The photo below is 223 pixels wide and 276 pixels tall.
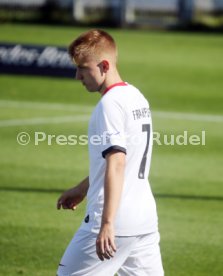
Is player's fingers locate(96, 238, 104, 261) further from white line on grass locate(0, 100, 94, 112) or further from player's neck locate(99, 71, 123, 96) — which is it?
white line on grass locate(0, 100, 94, 112)

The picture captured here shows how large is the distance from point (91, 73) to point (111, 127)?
0.46 meters

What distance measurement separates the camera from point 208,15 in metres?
45.9

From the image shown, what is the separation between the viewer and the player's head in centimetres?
723

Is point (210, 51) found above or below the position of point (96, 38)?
below

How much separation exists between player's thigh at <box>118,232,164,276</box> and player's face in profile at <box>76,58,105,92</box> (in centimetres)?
113

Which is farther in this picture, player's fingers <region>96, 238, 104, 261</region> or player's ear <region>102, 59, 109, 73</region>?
player's ear <region>102, 59, 109, 73</region>

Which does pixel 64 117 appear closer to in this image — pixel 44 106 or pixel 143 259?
pixel 44 106

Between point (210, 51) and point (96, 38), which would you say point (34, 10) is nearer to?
point (210, 51)

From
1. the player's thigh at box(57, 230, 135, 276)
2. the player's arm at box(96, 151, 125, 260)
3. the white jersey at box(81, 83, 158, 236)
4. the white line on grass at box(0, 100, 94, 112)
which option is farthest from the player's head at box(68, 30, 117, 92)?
the white line on grass at box(0, 100, 94, 112)

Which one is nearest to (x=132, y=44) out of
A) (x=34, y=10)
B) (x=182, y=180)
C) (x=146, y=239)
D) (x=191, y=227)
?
(x=34, y=10)

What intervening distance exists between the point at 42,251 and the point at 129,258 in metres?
3.67

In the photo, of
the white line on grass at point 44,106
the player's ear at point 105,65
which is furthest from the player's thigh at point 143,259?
the white line on grass at point 44,106

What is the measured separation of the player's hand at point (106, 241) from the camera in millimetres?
6898

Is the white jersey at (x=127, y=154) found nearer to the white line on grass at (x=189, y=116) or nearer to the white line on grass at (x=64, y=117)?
the white line on grass at (x=64, y=117)
